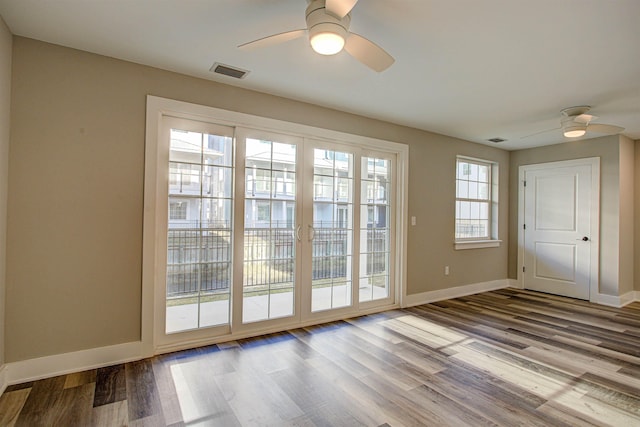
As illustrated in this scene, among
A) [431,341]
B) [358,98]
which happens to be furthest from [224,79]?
[431,341]

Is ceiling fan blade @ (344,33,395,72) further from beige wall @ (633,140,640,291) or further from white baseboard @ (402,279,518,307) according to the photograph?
beige wall @ (633,140,640,291)

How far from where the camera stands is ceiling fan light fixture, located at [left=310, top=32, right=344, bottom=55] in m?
1.81

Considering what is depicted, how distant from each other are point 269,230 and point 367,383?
1719 mm

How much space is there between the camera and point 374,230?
4.27m

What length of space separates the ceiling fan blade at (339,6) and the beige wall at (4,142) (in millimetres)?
2187

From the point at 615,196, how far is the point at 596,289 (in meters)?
1.38

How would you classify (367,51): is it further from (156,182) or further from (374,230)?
(374,230)

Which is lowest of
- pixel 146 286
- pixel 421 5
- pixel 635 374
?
pixel 635 374

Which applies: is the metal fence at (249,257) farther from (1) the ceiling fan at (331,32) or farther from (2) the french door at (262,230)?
(1) the ceiling fan at (331,32)

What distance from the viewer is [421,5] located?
194cm

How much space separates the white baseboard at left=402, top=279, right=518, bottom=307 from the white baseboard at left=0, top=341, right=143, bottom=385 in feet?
10.6

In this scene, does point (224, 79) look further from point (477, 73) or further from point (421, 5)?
point (477, 73)

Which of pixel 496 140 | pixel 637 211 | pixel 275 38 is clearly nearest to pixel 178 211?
pixel 275 38

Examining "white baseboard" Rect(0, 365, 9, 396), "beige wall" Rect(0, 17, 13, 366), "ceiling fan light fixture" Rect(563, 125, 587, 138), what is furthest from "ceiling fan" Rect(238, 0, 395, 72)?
"ceiling fan light fixture" Rect(563, 125, 587, 138)
